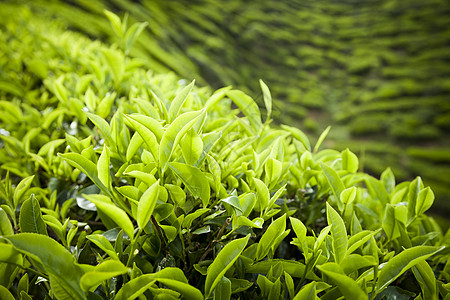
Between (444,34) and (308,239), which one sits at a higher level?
(444,34)

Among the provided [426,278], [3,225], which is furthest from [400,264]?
[3,225]

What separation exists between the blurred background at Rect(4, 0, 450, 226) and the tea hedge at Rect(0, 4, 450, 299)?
143 inches

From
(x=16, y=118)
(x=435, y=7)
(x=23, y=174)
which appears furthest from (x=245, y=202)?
(x=435, y=7)

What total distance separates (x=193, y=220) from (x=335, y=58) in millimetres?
10838

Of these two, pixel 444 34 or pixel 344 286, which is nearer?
pixel 344 286

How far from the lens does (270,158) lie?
0.59 meters

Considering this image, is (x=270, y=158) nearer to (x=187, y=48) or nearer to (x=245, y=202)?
(x=245, y=202)

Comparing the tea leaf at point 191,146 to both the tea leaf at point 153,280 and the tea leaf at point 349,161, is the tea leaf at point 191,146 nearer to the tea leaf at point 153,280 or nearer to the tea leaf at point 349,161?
the tea leaf at point 153,280

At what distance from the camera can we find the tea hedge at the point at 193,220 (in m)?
0.43

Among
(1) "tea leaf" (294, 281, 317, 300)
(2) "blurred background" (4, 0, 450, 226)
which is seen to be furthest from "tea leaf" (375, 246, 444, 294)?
(2) "blurred background" (4, 0, 450, 226)

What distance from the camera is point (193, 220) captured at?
59cm

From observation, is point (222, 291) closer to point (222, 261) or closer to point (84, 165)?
point (222, 261)

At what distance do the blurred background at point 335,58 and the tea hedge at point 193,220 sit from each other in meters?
3.62

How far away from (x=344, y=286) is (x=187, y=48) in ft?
23.3
